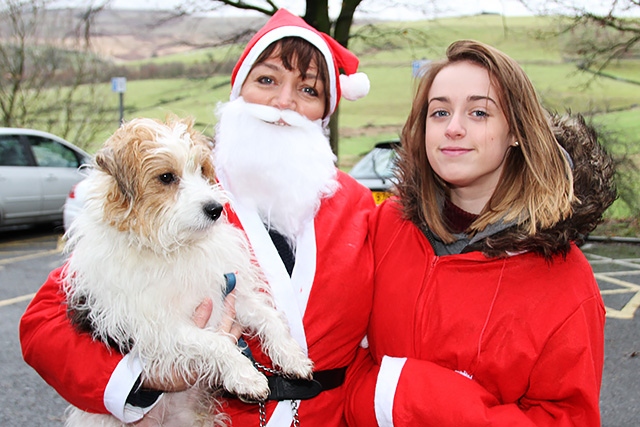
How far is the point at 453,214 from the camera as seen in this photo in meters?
Result: 2.40

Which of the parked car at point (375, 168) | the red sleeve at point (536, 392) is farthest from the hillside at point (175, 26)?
the red sleeve at point (536, 392)

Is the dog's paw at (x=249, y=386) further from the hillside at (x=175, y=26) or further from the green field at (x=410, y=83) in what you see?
the hillside at (x=175, y=26)

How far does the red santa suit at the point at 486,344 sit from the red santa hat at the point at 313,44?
898 millimetres

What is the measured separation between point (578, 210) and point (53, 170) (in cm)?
1229

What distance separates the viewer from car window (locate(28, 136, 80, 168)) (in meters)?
12.1

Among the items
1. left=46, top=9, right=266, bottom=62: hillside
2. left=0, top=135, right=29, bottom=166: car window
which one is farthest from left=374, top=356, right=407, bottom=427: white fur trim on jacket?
left=46, top=9, right=266, bottom=62: hillside

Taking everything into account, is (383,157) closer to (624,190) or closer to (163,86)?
(624,190)

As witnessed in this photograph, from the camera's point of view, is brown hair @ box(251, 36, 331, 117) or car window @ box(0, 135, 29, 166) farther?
car window @ box(0, 135, 29, 166)

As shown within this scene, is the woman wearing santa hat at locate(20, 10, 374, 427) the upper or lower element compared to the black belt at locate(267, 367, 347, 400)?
upper

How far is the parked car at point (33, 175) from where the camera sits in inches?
447

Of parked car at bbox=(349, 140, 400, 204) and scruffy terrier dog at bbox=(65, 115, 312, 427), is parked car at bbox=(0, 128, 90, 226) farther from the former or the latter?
scruffy terrier dog at bbox=(65, 115, 312, 427)

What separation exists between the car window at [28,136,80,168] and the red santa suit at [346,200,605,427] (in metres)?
11.7

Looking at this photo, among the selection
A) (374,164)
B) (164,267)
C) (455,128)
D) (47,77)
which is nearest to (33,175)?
(47,77)

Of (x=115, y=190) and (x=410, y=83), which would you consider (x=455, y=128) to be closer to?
(x=115, y=190)
